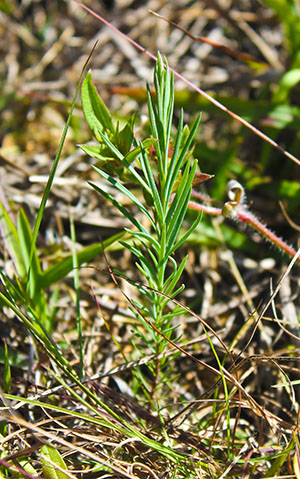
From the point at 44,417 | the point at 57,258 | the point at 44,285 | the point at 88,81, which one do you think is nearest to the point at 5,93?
the point at 57,258

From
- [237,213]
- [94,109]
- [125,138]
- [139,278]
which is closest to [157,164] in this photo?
[125,138]

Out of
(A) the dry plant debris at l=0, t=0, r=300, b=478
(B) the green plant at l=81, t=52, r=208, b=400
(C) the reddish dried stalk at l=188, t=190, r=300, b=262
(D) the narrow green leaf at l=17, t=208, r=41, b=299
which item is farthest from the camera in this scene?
Answer: (D) the narrow green leaf at l=17, t=208, r=41, b=299

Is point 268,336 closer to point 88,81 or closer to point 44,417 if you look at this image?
point 44,417

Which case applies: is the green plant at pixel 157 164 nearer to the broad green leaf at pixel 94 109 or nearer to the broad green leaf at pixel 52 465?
the broad green leaf at pixel 94 109

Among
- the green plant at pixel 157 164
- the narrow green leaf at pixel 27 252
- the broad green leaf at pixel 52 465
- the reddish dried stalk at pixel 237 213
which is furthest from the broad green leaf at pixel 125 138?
the broad green leaf at pixel 52 465

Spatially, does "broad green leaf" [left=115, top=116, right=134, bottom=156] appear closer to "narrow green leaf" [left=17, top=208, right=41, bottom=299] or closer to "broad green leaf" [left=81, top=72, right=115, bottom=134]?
"broad green leaf" [left=81, top=72, right=115, bottom=134]

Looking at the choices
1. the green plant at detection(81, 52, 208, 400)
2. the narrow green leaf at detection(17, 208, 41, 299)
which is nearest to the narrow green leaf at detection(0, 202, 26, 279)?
the narrow green leaf at detection(17, 208, 41, 299)

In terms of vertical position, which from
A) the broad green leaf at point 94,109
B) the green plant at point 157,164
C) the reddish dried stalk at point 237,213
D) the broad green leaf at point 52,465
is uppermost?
the broad green leaf at point 94,109

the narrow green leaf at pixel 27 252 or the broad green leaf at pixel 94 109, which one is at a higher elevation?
the broad green leaf at pixel 94 109
